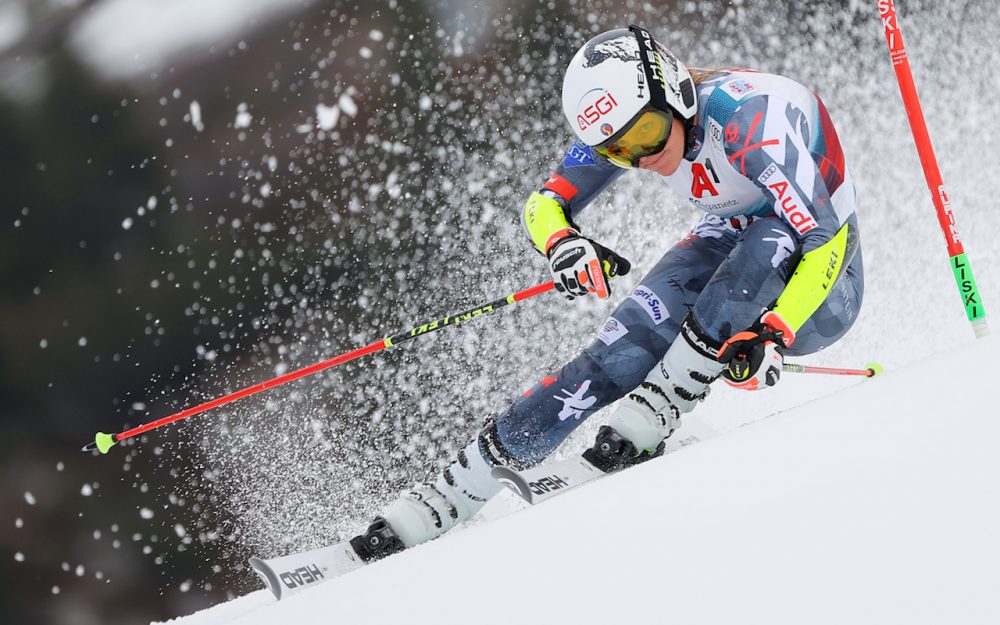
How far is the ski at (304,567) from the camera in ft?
6.38

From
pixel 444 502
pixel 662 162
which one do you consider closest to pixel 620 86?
pixel 662 162

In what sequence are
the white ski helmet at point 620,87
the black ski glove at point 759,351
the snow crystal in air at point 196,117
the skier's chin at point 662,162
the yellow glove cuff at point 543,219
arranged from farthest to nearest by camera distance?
the snow crystal in air at point 196,117, the yellow glove cuff at point 543,219, the skier's chin at point 662,162, the white ski helmet at point 620,87, the black ski glove at point 759,351

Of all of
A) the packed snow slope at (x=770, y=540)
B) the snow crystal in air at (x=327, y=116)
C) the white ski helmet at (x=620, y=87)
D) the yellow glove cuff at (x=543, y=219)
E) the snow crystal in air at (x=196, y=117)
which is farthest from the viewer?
the snow crystal in air at (x=327, y=116)

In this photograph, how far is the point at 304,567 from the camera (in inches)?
79.2

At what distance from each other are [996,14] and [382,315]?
15.1 ft

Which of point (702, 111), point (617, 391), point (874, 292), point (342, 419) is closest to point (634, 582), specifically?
point (617, 391)

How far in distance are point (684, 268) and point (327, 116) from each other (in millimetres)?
3557

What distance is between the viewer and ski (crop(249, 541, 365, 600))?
6.38 feet

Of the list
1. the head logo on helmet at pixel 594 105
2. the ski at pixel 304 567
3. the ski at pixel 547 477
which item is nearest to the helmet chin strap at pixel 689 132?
the head logo on helmet at pixel 594 105

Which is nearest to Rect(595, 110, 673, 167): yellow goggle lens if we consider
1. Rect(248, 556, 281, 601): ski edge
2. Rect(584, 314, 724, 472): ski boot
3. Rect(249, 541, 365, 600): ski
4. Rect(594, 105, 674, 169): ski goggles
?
Rect(594, 105, 674, 169): ski goggles

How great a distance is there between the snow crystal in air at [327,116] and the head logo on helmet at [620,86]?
11.4ft

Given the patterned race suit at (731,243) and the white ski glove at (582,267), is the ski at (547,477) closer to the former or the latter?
the patterned race suit at (731,243)

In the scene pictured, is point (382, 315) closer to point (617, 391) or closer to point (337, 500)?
point (337, 500)

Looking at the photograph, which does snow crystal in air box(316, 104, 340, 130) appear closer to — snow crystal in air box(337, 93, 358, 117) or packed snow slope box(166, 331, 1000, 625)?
snow crystal in air box(337, 93, 358, 117)
